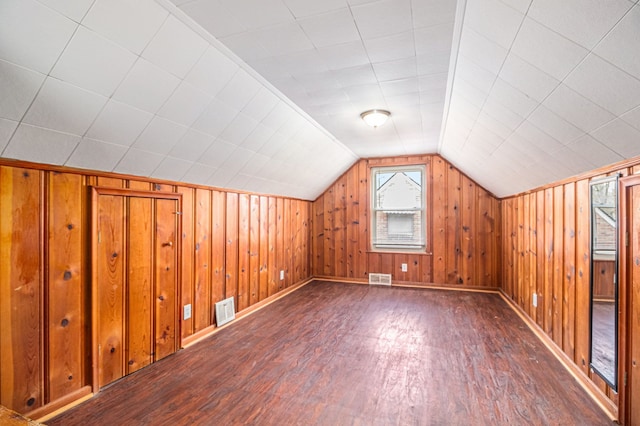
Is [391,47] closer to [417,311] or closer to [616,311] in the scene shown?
[616,311]

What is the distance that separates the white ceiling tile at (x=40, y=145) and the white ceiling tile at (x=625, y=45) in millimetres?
2693

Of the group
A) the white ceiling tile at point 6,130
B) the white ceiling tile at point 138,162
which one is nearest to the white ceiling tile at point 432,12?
Result: the white ceiling tile at point 138,162

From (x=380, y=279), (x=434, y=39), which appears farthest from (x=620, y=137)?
(x=380, y=279)

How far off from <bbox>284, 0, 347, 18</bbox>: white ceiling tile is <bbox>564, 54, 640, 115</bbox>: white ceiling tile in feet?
3.85

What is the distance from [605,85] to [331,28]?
1.39m

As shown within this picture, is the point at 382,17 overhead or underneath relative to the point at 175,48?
overhead

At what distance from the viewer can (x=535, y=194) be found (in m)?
3.53

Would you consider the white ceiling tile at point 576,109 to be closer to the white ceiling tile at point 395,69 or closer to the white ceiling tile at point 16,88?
the white ceiling tile at point 395,69

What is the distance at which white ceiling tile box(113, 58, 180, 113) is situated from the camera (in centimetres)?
184

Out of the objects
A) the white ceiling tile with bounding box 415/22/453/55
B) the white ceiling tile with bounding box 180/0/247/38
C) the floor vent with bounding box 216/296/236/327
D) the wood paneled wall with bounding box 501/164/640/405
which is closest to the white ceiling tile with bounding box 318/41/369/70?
the white ceiling tile with bounding box 415/22/453/55

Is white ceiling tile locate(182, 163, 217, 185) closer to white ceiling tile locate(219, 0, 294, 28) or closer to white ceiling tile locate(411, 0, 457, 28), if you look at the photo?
white ceiling tile locate(219, 0, 294, 28)

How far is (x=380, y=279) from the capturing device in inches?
226

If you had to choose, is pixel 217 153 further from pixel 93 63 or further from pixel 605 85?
pixel 605 85

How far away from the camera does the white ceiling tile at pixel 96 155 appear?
2.03 metres
